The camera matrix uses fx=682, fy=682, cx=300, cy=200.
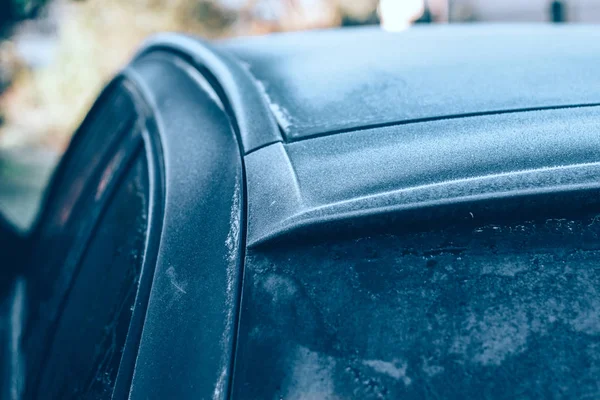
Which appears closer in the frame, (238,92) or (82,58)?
(238,92)

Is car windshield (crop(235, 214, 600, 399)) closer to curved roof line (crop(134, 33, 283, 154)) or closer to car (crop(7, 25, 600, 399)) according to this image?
car (crop(7, 25, 600, 399))

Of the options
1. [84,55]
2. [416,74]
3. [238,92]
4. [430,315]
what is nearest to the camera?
[430,315]

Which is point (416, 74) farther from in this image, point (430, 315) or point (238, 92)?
point (430, 315)

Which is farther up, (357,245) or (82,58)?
(357,245)

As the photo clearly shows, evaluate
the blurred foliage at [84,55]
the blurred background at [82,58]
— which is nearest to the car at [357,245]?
the blurred background at [82,58]

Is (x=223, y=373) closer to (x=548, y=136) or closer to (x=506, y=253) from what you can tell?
(x=506, y=253)

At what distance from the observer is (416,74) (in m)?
1.49

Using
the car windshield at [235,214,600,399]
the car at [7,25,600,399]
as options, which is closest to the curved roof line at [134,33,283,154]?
the car at [7,25,600,399]

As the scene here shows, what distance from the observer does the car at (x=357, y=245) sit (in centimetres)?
84

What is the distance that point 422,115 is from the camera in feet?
3.96

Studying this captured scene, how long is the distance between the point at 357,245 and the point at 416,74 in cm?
67

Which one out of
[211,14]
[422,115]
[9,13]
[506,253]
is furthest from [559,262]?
[211,14]

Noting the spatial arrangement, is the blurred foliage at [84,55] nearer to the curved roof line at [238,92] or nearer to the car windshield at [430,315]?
the curved roof line at [238,92]

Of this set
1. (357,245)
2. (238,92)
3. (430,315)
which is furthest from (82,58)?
(430,315)
